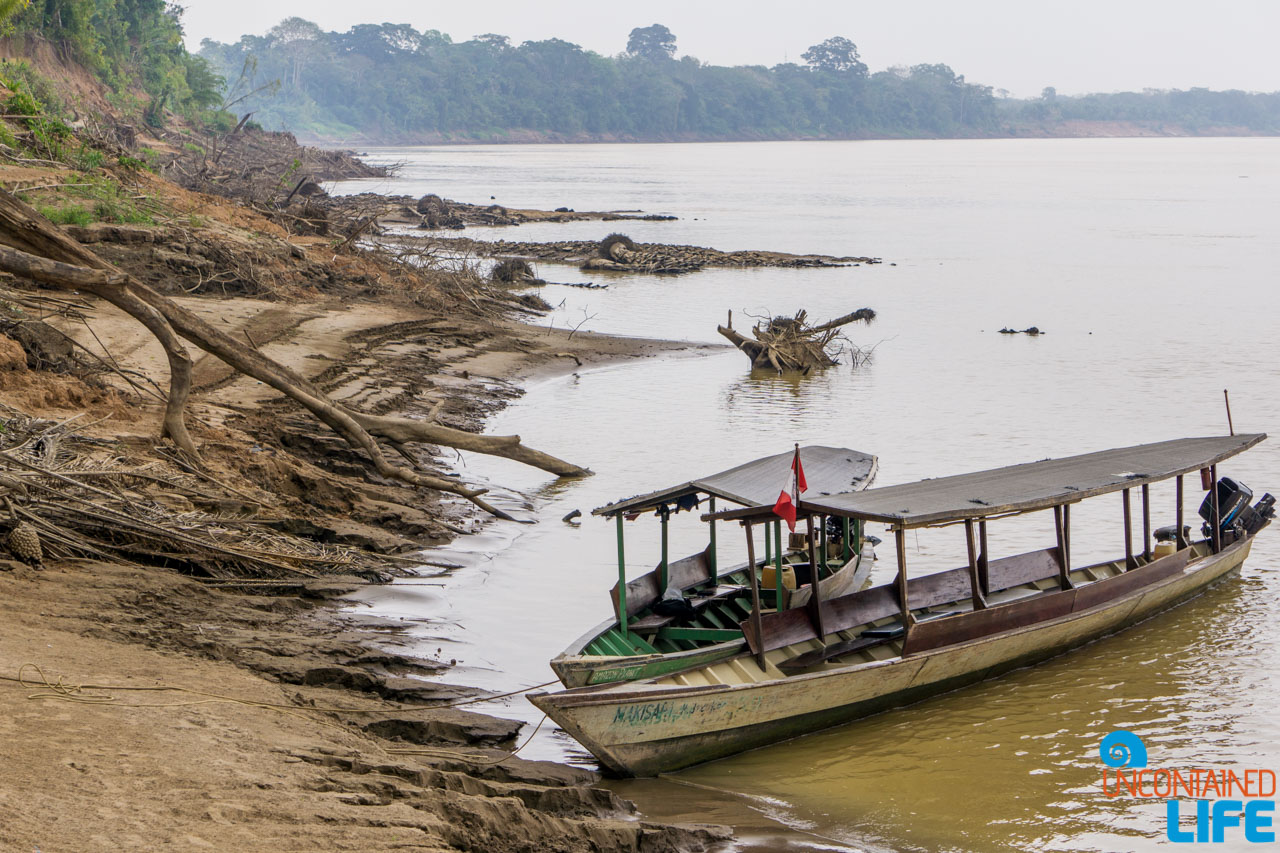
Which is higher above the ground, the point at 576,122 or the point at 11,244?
the point at 576,122

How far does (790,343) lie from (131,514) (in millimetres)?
17641

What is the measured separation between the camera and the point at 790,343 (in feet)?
Result: 83.2

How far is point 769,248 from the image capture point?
2024 inches

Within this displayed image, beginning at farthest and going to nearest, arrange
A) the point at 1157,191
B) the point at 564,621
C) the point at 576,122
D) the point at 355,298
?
the point at 576,122 → the point at 1157,191 → the point at 355,298 → the point at 564,621

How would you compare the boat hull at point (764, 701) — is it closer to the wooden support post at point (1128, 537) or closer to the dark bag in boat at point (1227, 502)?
the wooden support post at point (1128, 537)

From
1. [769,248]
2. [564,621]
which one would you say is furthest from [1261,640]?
[769,248]

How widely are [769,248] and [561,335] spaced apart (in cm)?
2657

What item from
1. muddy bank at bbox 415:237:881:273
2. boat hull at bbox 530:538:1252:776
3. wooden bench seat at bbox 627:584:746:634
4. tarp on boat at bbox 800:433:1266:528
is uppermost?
muddy bank at bbox 415:237:881:273

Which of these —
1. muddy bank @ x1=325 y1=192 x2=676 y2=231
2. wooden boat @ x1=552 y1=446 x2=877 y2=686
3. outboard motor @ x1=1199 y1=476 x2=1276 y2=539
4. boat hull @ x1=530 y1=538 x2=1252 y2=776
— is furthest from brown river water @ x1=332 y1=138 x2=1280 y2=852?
muddy bank @ x1=325 y1=192 x2=676 y2=231

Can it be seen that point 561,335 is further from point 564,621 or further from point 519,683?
point 519,683

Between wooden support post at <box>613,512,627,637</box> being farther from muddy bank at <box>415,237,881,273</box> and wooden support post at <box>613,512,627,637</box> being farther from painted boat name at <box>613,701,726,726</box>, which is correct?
muddy bank at <box>415,237,881,273</box>

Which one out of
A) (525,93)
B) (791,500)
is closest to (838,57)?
(525,93)

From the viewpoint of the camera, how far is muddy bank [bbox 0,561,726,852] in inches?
205

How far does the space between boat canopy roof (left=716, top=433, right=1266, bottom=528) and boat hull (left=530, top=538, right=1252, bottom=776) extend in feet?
3.69
